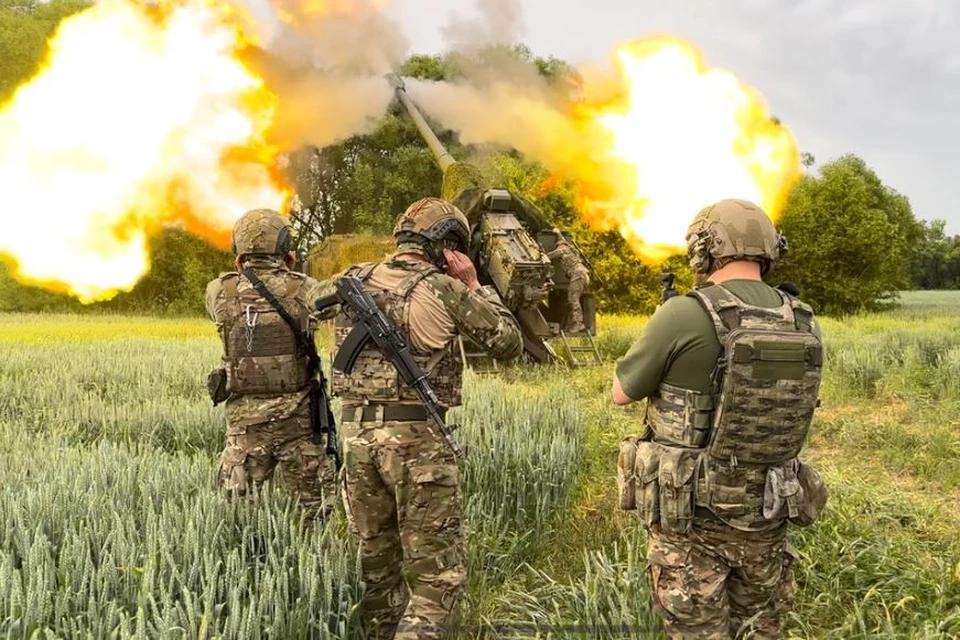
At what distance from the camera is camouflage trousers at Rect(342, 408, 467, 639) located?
126 inches

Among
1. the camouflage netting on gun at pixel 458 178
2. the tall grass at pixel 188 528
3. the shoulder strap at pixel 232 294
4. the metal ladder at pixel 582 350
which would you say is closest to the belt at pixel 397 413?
the tall grass at pixel 188 528

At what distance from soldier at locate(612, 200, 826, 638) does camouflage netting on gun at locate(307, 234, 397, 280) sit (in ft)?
37.4

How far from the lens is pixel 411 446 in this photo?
3.27 m

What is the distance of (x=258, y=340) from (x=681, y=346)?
2.66 meters

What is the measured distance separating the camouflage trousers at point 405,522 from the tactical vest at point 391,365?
5.8 inches

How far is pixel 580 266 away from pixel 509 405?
623cm

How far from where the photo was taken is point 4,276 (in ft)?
79.4

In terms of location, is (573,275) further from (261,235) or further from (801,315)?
(801,315)

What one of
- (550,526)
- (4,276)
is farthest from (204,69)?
(4,276)

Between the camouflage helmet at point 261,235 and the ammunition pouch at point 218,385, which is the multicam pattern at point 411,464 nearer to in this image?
the camouflage helmet at point 261,235

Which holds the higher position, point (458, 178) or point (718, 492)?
point (458, 178)

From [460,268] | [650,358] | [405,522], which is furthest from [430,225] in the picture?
[405,522]

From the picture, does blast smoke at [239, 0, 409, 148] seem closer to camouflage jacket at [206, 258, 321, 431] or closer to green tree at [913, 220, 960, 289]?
camouflage jacket at [206, 258, 321, 431]

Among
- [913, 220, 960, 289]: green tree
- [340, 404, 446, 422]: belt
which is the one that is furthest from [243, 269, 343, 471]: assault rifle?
[913, 220, 960, 289]: green tree
